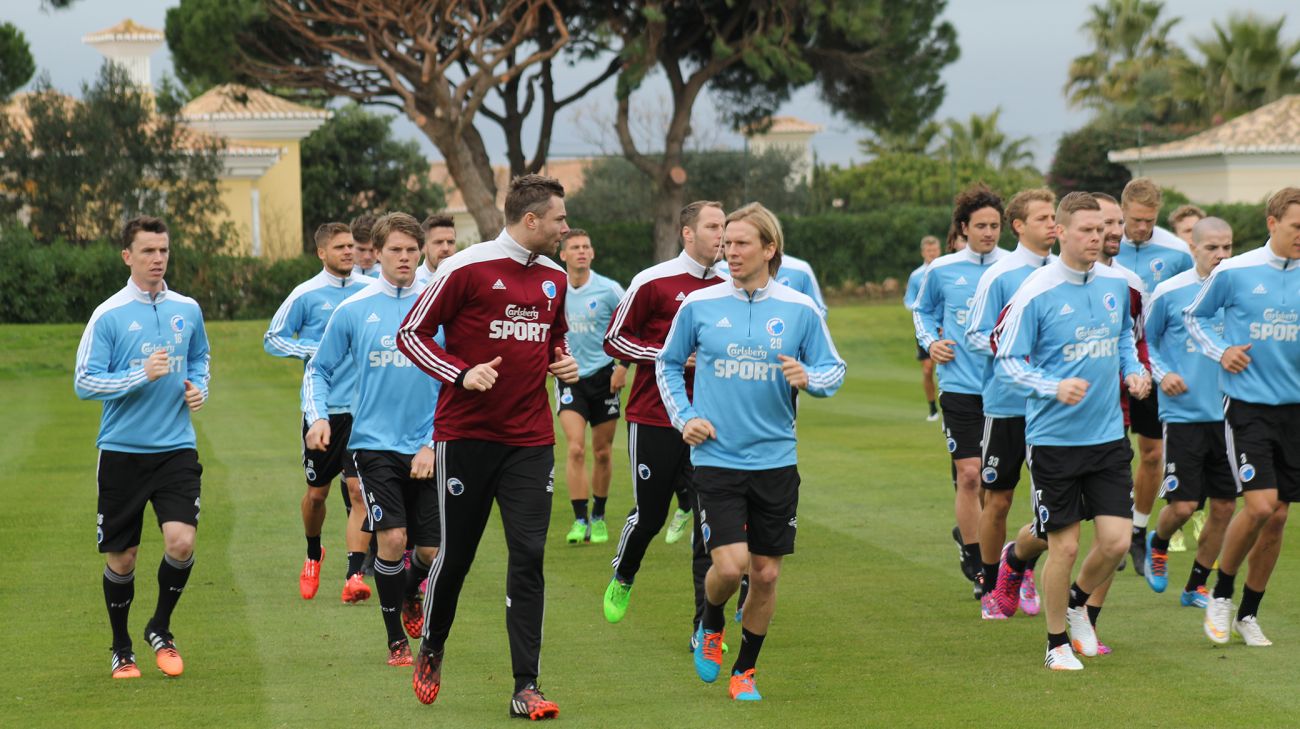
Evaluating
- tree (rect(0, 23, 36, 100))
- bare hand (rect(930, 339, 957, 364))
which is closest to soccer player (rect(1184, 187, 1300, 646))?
bare hand (rect(930, 339, 957, 364))

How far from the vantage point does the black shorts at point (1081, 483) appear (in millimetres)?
7477

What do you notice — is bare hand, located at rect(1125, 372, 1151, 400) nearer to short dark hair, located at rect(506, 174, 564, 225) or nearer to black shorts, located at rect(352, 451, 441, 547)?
short dark hair, located at rect(506, 174, 564, 225)

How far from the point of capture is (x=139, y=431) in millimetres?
7629

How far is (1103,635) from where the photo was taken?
27.2ft

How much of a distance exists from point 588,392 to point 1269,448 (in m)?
5.38

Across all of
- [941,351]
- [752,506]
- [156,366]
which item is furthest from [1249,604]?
[156,366]

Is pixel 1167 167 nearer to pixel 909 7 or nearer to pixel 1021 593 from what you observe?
pixel 909 7

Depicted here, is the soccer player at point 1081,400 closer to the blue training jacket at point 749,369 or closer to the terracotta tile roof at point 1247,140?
the blue training jacket at point 749,369

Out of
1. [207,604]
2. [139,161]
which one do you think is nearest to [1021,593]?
[207,604]

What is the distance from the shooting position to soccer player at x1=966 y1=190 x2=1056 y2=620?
8492 mm

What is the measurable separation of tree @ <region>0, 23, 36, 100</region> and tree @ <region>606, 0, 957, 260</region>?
1288 centimetres

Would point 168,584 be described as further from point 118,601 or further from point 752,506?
point 752,506

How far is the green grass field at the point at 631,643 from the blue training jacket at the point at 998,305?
1189 millimetres

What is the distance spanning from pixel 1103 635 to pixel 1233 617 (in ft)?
2.74
